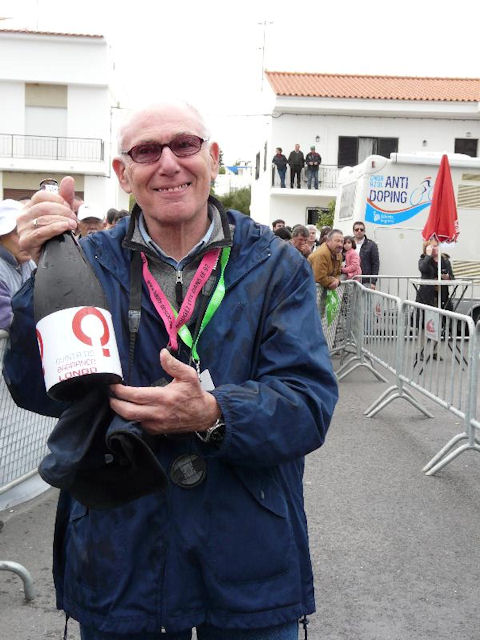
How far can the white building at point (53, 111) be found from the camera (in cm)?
3834

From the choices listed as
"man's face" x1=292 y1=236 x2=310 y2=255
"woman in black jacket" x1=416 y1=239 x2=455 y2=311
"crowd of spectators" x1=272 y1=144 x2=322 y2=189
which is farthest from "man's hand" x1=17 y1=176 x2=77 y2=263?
"crowd of spectators" x1=272 y1=144 x2=322 y2=189

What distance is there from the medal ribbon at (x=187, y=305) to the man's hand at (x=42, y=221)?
24 cm

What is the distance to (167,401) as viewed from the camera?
6.01ft

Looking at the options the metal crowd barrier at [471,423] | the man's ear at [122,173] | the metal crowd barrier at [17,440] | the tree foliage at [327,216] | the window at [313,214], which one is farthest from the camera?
the window at [313,214]

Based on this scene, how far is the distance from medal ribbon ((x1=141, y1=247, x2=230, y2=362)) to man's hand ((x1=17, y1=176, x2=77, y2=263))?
24 centimetres

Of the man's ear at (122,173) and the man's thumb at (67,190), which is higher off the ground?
the man's ear at (122,173)

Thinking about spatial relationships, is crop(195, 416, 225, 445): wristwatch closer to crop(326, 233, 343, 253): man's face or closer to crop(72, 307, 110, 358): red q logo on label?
crop(72, 307, 110, 358): red q logo on label

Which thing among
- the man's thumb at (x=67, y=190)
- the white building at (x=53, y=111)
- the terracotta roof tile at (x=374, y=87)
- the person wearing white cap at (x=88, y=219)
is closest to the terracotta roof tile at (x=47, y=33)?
the white building at (x=53, y=111)

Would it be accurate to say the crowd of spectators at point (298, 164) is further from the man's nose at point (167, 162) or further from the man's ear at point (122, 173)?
the man's nose at point (167, 162)

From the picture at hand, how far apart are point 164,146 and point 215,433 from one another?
74 cm

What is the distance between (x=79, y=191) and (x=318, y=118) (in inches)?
453

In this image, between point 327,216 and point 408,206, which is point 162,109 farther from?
point 327,216

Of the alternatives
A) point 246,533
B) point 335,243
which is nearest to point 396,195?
point 335,243

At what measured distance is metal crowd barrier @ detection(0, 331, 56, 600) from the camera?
492 centimetres
